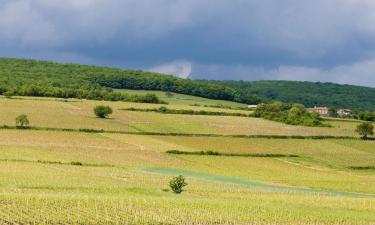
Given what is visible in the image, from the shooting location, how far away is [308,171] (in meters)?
102

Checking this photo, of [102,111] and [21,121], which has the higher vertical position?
[102,111]

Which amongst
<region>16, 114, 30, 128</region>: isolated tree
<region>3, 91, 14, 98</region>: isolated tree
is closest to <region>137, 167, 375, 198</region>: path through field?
<region>16, 114, 30, 128</region>: isolated tree

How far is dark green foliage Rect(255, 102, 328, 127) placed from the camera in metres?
154

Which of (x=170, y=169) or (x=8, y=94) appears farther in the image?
(x=8, y=94)

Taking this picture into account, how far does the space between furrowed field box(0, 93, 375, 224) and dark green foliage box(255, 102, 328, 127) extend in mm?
5356

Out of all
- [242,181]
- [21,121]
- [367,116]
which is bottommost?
[242,181]

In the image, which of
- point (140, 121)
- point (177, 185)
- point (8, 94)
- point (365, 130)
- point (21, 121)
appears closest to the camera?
point (177, 185)

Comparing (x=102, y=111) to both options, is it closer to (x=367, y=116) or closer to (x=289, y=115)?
(x=289, y=115)

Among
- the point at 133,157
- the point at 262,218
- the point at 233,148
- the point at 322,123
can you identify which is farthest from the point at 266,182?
the point at 322,123

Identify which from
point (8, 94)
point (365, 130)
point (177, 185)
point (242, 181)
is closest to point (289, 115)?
point (365, 130)

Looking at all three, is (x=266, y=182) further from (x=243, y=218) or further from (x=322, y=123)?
(x=322, y=123)

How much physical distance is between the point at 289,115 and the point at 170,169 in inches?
2833

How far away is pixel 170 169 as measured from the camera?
3632 inches

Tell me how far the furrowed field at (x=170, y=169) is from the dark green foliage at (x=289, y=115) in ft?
17.6
